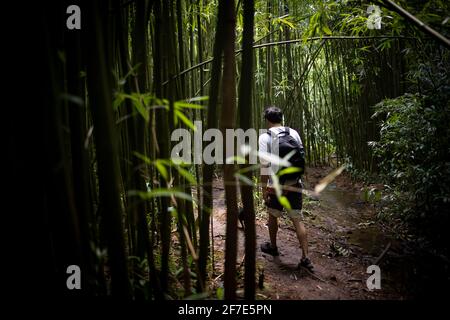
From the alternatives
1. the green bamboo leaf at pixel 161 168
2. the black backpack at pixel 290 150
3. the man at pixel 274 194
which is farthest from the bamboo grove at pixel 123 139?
the black backpack at pixel 290 150

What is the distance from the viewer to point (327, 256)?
273 centimetres

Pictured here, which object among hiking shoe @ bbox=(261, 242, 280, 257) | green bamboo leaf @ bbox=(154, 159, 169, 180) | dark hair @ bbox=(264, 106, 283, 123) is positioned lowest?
hiking shoe @ bbox=(261, 242, 280, 257)

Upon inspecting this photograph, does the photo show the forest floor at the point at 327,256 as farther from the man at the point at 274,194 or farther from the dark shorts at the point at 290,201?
the dark shorts at the point at 290,201

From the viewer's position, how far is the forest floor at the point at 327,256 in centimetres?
197

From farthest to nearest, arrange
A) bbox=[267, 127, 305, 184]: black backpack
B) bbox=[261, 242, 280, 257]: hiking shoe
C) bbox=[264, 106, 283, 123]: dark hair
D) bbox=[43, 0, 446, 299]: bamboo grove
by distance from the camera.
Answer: bbox=[261, 242, 280, 257]: hiking shoe < bbox=[264, 106, 283, 123]: dark hair < bbox=[267, 127, 305, 184]: black backpack < bbox=[43, 0, 446, 299]: bamboo grove

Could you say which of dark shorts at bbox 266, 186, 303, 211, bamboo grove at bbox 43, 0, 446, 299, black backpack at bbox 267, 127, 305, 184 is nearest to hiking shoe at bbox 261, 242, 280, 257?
dark shorts at bbox 266, 186, 303, 211

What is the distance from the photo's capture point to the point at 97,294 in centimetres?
108

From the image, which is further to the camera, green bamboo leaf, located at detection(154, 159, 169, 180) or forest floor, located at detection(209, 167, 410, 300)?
forest floor, located at detection(209, 167, 410, 300)

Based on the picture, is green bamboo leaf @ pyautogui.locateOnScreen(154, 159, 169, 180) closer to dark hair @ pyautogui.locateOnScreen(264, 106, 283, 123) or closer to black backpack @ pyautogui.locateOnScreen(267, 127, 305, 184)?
black backpack @ pyautogui.locateOnScreen(267, 127, 305, 184)

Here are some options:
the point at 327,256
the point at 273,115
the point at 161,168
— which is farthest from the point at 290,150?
the point at 161,168

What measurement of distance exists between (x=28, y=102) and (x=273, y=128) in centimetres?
177

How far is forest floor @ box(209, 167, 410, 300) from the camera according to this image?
6.48 ft

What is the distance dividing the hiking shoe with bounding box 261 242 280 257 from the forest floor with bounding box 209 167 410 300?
0.15 ft

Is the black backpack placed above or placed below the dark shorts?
above
